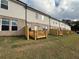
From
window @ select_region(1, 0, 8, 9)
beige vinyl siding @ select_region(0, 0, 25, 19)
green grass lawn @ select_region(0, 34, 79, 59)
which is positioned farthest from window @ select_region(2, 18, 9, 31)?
green grass lawn @ select_region(0, 34, 79, 59)

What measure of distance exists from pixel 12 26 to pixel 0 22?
9.28ft

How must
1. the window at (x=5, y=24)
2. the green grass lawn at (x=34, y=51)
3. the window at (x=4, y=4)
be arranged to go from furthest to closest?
the window at (x=5, y=24) → the window at (x=4, y=4) → the green grass lawn at (x=34, y=51)

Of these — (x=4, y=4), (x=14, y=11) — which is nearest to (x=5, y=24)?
(x=4, y=4)

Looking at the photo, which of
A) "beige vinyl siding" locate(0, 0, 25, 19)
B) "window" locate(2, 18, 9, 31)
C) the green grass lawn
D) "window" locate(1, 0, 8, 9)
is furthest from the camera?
"beige vinyl siding" locate(0, 0, 25, 19)

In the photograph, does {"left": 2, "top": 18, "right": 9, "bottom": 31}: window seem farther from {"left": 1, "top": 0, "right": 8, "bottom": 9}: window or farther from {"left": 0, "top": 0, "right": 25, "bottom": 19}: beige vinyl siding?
{"left": 1, "top": 0, "right": 8, "bottom": 9}: window

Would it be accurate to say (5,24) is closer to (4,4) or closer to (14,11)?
(4,4)

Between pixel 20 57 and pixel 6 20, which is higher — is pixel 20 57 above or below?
below

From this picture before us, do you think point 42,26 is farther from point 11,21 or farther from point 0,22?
point 0,22

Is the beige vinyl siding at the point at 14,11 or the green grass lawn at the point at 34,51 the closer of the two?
the green grass lawn at the point at 34,51

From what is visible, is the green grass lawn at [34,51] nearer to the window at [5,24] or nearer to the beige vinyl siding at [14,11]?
the window at [5,24]

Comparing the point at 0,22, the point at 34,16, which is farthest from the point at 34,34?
the point at 34,16

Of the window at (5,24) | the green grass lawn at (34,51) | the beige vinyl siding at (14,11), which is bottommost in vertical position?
the green grass lawn at (34,51)

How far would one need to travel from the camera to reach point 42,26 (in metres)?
38.7

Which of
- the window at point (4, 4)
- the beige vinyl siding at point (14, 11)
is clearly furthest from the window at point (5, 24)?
the window at point (4, 4)
